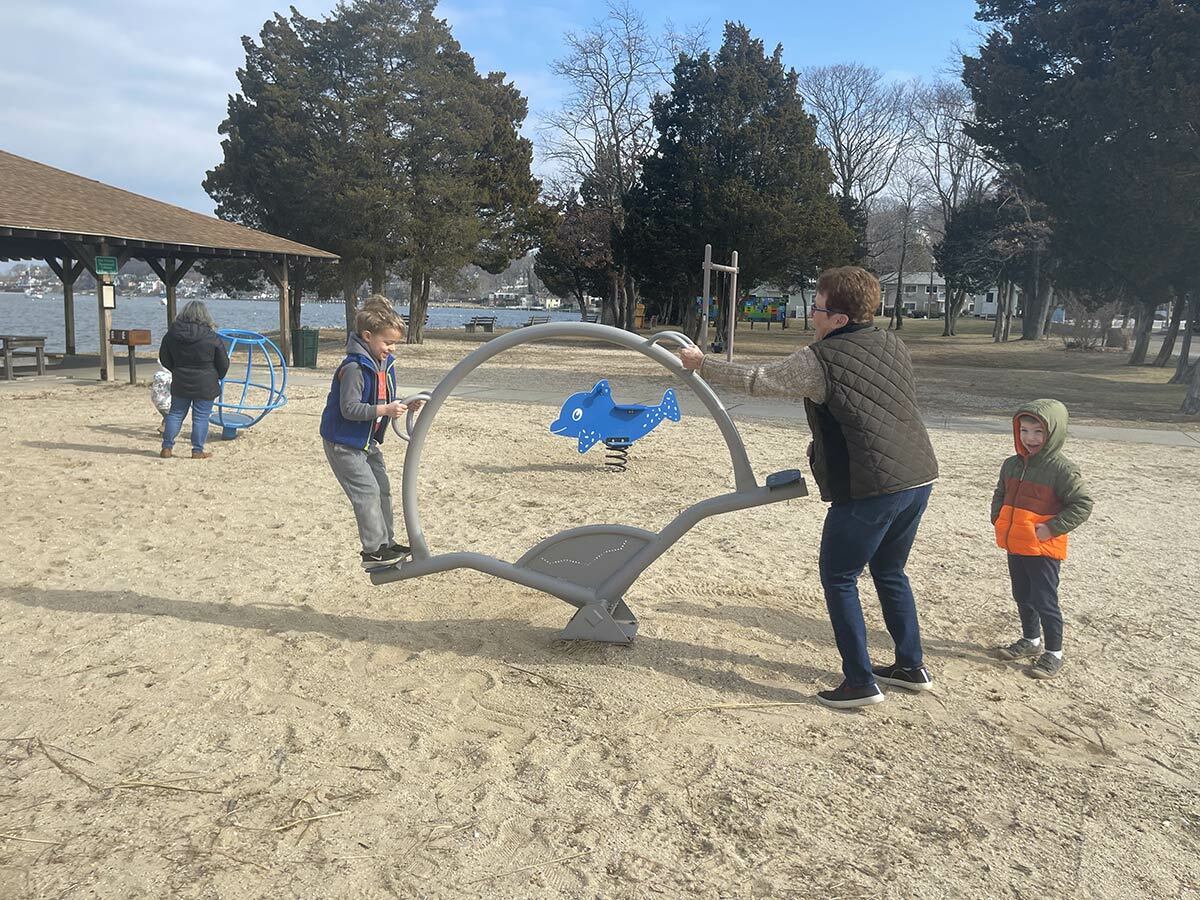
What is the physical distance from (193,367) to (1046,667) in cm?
790

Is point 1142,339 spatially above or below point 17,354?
above

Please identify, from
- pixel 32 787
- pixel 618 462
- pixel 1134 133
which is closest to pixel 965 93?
pixel 1134 133

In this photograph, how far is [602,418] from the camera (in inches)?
323

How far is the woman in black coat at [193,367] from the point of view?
8594mm

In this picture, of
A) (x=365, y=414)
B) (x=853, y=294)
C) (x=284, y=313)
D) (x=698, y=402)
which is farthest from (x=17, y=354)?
(x=853, y=294)

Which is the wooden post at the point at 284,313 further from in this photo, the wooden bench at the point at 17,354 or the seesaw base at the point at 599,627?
the seesaw base at the point at 599,627

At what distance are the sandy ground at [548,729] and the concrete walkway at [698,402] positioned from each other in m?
6.53

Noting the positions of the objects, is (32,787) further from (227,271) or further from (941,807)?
(227,271)

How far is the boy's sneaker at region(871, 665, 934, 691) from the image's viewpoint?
12.4 ft

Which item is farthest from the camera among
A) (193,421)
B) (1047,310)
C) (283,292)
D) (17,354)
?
(1047,310)

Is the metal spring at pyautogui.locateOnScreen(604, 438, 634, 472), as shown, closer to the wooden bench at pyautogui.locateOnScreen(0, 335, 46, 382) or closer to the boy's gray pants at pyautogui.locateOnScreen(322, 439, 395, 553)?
the boy's gray pants at pyautogui.locateOnScreen(322, 439, 395, 553)

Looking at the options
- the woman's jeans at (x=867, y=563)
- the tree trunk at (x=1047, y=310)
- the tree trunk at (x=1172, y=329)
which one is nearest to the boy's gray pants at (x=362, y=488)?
the woman's jeans at (x=867, y=563)

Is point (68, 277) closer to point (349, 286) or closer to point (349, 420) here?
point (349, 286)

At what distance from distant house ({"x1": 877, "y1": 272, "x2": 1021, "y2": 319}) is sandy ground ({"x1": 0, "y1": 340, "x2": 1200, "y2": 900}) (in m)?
75.5
